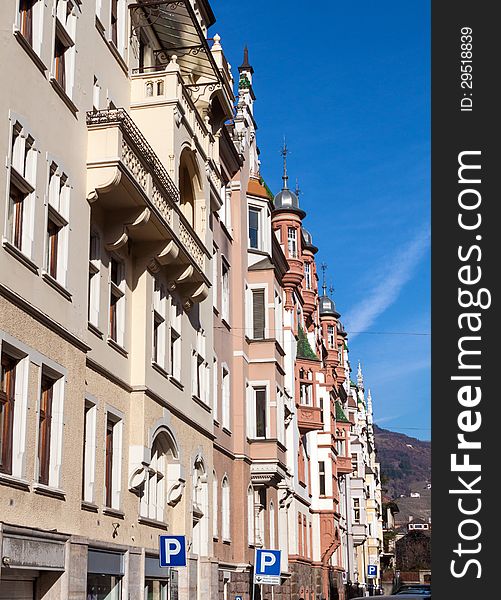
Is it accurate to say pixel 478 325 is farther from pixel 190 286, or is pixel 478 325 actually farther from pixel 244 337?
pixel 244 337

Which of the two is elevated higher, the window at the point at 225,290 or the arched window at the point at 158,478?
the window at the point at 225,290

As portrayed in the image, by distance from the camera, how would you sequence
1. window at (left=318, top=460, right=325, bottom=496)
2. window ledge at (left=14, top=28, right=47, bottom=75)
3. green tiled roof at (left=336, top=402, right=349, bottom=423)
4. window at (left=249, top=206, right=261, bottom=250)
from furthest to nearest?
green tiled roof at (left=336, top=402, right=349, bottom=423) → window at (left=318, top=460, right=325, bottom=496) → window at (left=249, top=206, right=261, bottom=250) → window ledge at (left=14, top=28, right=47, bottom=75)

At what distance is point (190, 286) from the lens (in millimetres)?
25594

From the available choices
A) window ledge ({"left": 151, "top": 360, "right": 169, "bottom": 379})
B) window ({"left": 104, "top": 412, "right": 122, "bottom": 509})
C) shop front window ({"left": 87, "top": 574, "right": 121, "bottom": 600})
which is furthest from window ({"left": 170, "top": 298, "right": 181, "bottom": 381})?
shop front window ({"left": 87, "top": 574, "right": 121, "bottom": 600})

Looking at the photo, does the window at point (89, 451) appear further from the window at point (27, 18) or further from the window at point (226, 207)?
the window at point (226, 207)

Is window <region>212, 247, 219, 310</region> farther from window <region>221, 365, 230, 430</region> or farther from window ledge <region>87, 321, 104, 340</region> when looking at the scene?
window ledge <region>87, 321, 104, 340</region>

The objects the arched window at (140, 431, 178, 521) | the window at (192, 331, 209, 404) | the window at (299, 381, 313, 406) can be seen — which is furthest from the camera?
the window at (299, 381, 313, 406)

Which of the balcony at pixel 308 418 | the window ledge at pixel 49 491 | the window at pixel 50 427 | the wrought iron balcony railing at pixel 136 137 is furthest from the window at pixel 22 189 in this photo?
the balcony at pixel 308 418

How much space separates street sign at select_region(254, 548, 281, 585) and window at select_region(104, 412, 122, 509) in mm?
4079

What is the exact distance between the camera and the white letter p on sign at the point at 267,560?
22406mm

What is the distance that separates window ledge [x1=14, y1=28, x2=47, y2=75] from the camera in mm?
16000

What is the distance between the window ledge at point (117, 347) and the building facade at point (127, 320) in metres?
0.06

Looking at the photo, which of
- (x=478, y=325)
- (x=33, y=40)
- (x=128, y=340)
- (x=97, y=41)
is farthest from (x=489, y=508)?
(x=97, y=41)

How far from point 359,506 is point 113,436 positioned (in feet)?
238
